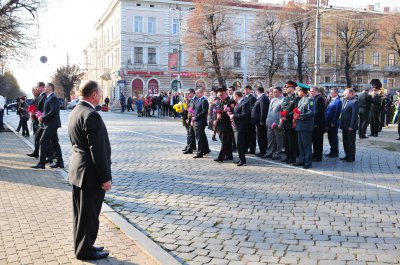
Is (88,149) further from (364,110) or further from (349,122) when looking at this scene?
(364,110)

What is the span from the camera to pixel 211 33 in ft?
153

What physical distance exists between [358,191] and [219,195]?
264 cm

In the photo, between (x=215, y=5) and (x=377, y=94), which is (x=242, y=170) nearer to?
(x=377, y=94)

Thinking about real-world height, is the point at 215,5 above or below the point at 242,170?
above

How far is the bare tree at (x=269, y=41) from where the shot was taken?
5150 cm

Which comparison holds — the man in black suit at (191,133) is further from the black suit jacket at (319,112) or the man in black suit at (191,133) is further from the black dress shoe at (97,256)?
the black dress shoe at (97,256)

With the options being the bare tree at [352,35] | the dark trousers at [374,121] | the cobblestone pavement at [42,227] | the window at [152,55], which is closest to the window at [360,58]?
the bare tree at [352,35]

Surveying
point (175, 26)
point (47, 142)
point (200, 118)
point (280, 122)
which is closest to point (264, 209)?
point (280, 122)

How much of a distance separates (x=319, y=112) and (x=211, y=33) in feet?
120

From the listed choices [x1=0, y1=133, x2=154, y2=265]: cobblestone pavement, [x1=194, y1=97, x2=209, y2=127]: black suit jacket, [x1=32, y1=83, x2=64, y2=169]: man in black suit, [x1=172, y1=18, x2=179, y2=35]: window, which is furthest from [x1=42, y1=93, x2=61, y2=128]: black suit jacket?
[x1=172, y1=18, x2=179, y2=35]: window

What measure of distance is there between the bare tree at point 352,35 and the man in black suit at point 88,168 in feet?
180

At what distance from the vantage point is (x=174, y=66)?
3894 cm

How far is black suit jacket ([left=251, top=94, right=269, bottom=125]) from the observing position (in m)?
12.3

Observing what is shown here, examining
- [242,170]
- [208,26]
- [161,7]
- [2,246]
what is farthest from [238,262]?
[161,7]
